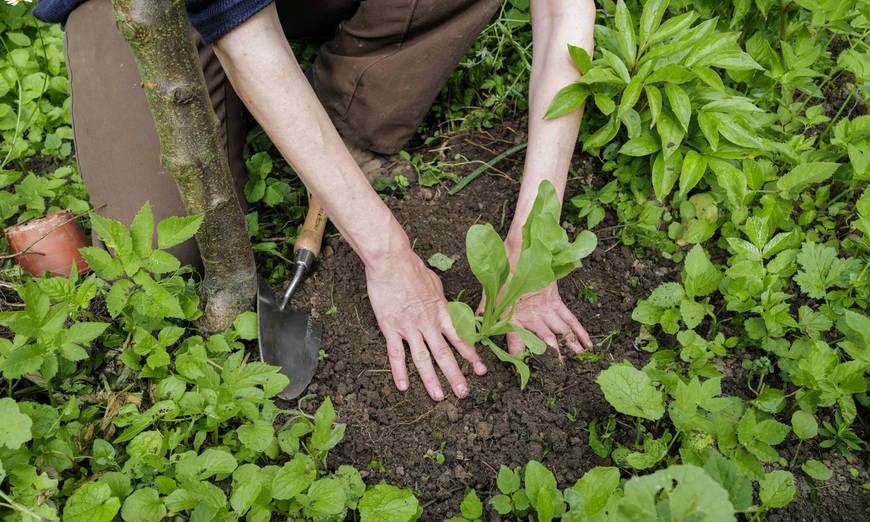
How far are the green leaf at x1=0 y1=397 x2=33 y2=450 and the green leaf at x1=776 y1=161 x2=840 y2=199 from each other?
2075 mm

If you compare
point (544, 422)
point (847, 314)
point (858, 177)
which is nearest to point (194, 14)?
point (544, 422)

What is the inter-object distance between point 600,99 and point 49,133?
85.0 inches

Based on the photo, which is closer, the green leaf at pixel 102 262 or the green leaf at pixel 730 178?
the green leaf at pixel 102 262

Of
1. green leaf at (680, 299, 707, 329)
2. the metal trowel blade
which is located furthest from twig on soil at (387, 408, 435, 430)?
green leaf at (680, 299, 707, 329)

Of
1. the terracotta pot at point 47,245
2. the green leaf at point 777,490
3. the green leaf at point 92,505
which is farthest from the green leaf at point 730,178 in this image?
the terracotta pot at point 47,245

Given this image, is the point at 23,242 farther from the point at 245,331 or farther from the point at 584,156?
the point at 584,156

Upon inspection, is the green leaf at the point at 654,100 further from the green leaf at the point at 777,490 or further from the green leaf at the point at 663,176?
the green leaf at the point at 777,490

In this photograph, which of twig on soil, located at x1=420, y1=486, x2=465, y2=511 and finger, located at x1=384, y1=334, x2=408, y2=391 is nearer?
twig on soil, located at x1=420, y1=486, x2=465, y2=511

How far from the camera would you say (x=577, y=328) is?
1.73 meters

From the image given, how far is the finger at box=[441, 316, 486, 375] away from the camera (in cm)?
162

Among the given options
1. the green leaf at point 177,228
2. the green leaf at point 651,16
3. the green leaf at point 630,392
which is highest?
the green leaf at point 651,16

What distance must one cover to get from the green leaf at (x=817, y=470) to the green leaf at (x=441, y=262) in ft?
3.63

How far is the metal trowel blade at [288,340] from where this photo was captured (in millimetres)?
1630

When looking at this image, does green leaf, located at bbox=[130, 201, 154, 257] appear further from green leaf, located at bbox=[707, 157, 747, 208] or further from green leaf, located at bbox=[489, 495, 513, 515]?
green leaf, located at bbox=[707, 157, 747, 208]
